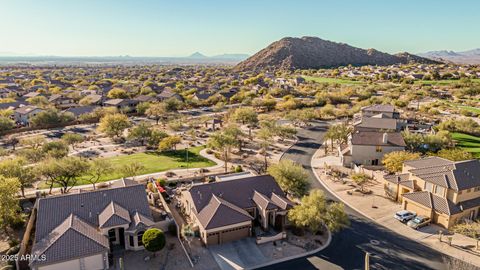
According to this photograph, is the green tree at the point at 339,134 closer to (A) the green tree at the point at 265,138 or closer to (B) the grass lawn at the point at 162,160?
(A) the green tree at the point at 265,138

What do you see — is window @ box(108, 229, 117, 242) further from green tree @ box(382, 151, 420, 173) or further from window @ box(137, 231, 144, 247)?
green tree @ box(382, 151, 420, 173)

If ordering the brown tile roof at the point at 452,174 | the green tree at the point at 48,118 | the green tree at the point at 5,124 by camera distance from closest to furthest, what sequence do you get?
the brown tile roof at the point at 452,174 → the green tree at the point at 5,124 → the green tree at the point at 48,118

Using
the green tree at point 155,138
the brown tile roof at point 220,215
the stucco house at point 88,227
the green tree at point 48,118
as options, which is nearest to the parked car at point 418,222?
the brown tile roof at point 220,215

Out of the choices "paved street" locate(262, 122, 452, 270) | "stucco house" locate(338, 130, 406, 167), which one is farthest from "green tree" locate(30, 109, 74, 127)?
"paved street" locate(262, 122, 452, 270)

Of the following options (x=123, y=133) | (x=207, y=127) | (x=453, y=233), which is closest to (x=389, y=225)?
(x=453, y=233)

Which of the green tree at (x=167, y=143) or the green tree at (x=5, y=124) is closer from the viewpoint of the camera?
the green tree at (x=167, y=143)

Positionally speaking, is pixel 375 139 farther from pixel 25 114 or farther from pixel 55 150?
pixel 25 114
